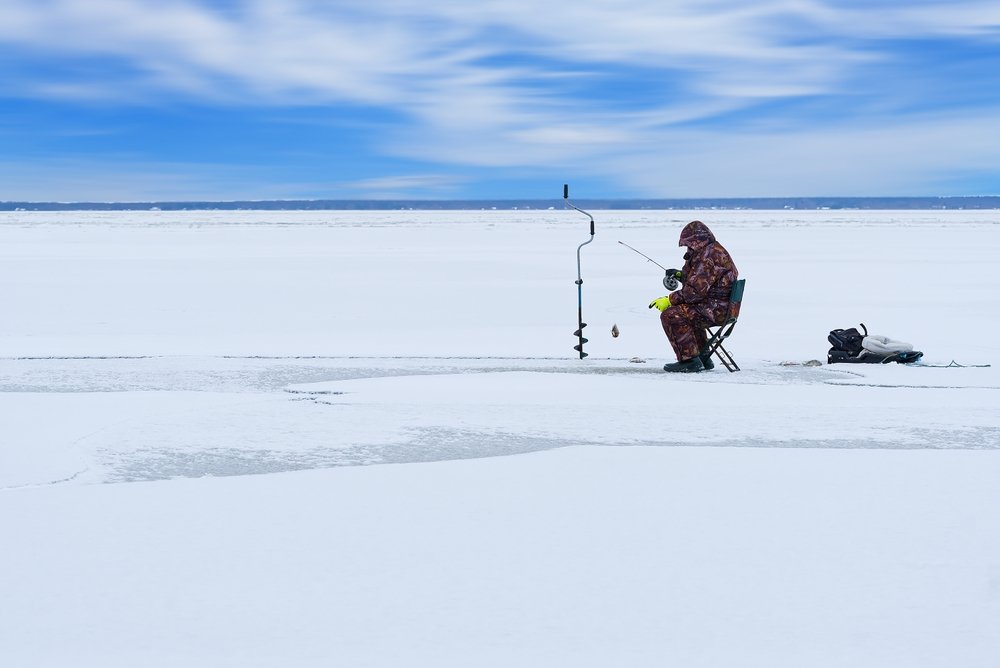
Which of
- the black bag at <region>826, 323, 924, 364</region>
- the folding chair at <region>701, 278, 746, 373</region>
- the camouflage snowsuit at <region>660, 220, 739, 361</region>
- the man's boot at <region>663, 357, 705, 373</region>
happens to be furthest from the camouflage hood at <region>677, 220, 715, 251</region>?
the black bag at <region>826, 323, 924, 364</region>

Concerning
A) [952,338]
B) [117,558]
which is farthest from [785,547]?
[952,338]

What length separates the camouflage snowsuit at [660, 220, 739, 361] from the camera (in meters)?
10.0

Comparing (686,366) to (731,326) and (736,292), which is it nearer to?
(731,326)

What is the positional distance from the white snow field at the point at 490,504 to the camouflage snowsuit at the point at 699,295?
0.44 m

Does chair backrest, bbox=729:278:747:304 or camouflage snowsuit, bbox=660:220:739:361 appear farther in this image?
camouflage snowsuit, bbox=660:220:739:361

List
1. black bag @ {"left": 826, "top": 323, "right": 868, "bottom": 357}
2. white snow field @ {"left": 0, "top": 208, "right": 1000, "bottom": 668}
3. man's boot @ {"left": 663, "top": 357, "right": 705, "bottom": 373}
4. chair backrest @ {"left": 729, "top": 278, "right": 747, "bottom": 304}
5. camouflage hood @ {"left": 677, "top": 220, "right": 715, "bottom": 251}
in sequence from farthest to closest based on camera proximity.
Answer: black bag @ {"left": 826, "top": 323, "right": 868, "bottom": 357}
man's boot @ {"left": 663, "top": 357, "right": 705, "bottom": 373}
camouflage hood @ {"left": 677, "top": 220, "right": 715, "bottom": 251}
chair backrest @ {"left": 729, "top": 278, "right": 747, "bottom": 304}
white snow field @ {"left": 0, "top": 208, "right": 1000, "bottom": 668}

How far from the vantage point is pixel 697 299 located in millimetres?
10094

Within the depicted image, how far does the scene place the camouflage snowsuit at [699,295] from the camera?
10023mm

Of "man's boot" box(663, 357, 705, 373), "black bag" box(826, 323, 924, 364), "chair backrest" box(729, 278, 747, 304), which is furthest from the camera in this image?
"black bag" box(826, 323, 924, 364)

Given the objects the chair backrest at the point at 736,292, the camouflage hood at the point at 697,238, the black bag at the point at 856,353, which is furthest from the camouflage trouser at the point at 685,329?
the black bag at the point at 856,353

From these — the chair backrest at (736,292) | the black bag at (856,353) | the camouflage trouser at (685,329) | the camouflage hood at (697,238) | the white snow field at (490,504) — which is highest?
the camouflage hood at (697,238)

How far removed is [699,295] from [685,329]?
0.32m

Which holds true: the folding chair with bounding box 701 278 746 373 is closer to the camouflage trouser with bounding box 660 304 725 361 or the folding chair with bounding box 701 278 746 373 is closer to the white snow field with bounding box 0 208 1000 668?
the camouflage trouser with bounding box 660 304 725 361

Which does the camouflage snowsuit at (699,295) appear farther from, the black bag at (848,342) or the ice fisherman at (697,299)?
the black bag at (848,342)
